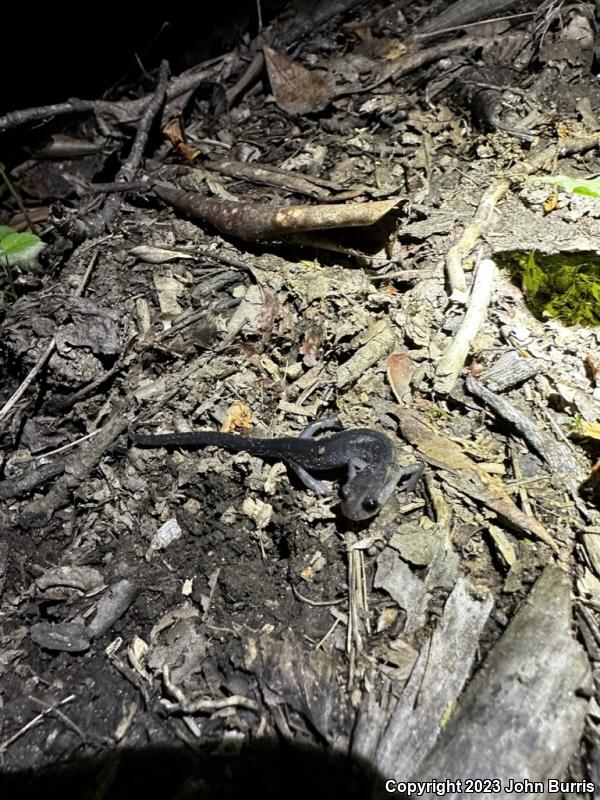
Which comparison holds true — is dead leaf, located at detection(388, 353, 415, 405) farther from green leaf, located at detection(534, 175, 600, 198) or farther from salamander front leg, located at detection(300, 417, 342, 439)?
green leaf, located at detection(534, 175, 600, 198)

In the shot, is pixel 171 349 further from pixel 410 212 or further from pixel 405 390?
pixel 410 212

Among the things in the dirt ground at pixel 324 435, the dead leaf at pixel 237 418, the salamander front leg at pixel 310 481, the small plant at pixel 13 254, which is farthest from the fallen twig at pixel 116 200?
the salamander front leg at pixel 310 481

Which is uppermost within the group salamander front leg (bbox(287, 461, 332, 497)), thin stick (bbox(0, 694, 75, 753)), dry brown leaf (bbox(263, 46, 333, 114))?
dry brown leaf (bbox(263, 46, 333, 114))

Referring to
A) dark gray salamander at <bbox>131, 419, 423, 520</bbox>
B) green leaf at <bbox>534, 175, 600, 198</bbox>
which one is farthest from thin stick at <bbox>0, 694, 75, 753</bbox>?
green leaf at <bbox>534, 175, 600, 198</bbox>

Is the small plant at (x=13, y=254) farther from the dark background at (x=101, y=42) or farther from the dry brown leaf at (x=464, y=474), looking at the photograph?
the dry brown leaf at (x=464, y=474)

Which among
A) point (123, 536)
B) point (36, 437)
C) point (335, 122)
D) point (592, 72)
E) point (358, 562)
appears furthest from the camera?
point (335, 122)

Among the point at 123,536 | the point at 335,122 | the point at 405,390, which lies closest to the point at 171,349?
the point at 123,536
